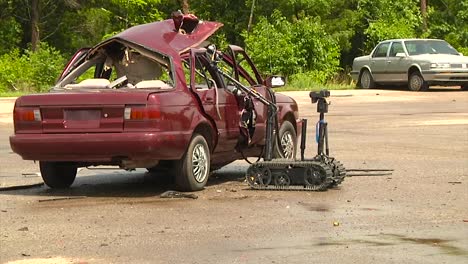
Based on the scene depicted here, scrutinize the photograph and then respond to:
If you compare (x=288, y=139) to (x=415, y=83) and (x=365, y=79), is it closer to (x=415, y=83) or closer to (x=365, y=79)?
(x=415, y=83)

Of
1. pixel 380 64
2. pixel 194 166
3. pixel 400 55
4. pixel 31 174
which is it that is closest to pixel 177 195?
pixel 194 166

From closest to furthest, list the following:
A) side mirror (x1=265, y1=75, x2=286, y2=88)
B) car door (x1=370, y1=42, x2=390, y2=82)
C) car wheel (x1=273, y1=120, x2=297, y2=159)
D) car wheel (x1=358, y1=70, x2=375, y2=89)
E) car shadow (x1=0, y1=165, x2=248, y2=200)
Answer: car shadow (x1=0, y1=165, x2=248, y2=200) → side mirror (x1=265, y1=75, x2=286, y2=88) → car wheel (x1=273, y1=120, x2=297, y2=159) → car door (x1=370, y1=42, x2=390, y2=82) → car wheel (x1=358, y1=70, x2=375, y2=89)

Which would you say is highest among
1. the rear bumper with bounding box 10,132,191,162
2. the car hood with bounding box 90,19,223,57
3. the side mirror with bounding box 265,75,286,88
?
the car hood with bounding box 90,19,223,57

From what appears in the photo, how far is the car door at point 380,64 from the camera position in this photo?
33.6m

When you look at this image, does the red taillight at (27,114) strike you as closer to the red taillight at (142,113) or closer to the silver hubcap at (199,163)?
the red taillight at (142,113)

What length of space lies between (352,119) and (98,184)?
11.1 m

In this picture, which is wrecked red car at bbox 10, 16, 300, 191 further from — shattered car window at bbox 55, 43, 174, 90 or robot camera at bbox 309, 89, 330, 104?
robot camera at bbox 309, 89, 330, 104

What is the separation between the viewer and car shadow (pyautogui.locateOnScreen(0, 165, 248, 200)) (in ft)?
36.3

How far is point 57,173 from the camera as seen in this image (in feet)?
37.6

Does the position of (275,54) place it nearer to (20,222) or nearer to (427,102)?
(427,102)

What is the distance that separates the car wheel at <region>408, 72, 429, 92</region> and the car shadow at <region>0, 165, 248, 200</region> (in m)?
18.9

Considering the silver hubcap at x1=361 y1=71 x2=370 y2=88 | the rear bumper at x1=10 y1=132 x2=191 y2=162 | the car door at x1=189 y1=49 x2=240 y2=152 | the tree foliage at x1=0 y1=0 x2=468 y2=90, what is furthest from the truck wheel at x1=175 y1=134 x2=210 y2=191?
the tree foliage at x1=0 y1=0 x2=468 y2=90

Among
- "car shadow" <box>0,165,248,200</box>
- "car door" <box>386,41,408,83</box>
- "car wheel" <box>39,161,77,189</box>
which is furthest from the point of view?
"car door" <box>386,41,408,83</box>

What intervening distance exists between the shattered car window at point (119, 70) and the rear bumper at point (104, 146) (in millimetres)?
776
